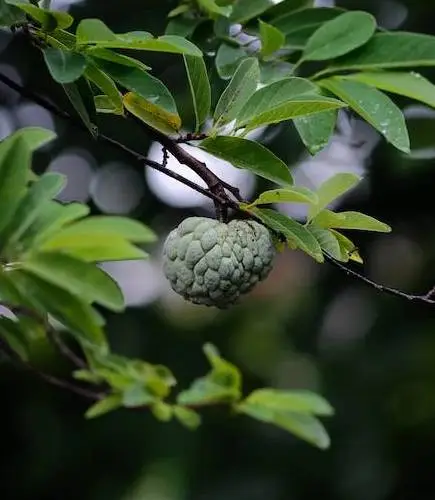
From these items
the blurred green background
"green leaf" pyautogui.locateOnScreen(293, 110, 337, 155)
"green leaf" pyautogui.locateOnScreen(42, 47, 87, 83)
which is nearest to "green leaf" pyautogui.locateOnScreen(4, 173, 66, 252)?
"green leaf" pyautogui.locateOnScreen(42, 47, 87, 83)

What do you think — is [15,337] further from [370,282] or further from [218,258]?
[370,282]

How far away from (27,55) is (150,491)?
1193mm

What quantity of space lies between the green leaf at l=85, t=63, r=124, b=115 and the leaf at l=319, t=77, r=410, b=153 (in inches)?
10.1

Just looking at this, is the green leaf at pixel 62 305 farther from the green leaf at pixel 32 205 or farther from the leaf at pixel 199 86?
the leaf at pixel 199 86

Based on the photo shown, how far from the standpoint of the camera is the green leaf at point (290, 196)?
74cm

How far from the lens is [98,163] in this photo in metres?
2.19

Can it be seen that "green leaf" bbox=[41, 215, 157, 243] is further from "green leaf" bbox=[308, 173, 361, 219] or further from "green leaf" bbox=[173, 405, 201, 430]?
"green leaf" bbox=[173, 405, 201, 430]

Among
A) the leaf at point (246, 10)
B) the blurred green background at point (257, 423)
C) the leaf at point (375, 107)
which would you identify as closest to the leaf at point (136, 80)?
the leaf at point (375, 107)

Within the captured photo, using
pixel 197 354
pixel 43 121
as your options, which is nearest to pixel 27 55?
pixel 43 121

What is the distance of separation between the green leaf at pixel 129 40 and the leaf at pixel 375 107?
242 mm

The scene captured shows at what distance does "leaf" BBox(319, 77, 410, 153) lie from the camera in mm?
892

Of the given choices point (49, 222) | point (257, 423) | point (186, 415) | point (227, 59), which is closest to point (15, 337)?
point (186, 415)

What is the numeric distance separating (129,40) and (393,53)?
0.40 m

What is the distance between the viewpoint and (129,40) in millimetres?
729
